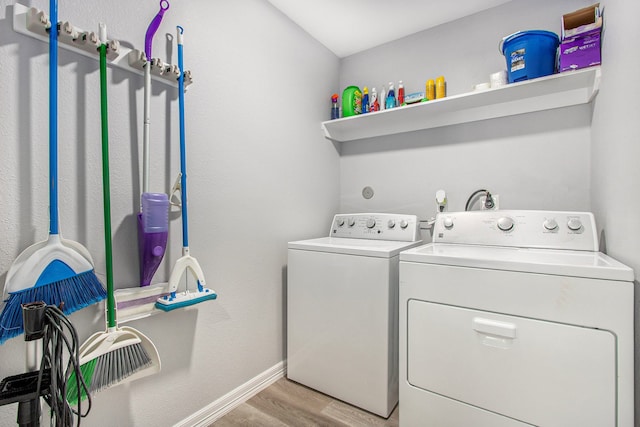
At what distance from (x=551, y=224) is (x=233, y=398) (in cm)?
181

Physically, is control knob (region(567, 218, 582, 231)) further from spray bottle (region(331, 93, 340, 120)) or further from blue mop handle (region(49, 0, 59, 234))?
blue mop handle (region(49, 0, 59, 234))

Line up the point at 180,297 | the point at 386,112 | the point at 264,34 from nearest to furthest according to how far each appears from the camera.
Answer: the point at 180,297, the point at 264,34, the point at 386,112

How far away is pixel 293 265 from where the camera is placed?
71.1 inches

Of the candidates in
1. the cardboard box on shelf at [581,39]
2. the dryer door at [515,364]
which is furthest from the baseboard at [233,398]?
the cardboard box on shelf at [581,39]

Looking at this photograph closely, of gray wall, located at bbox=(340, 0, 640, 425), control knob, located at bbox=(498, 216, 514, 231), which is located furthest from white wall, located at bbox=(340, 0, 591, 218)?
control knob, located at bbox=(498, 216, 514, 231)

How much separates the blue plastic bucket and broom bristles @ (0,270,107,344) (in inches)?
82.7

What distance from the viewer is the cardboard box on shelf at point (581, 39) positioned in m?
1.39

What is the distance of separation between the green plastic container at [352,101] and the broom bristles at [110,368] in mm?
1879

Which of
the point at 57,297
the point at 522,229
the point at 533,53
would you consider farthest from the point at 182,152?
the point at 533,53

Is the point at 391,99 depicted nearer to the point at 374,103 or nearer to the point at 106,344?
the point at 374,103

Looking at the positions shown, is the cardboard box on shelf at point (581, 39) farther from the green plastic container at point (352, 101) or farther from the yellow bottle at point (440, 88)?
the green plastic container at point (352, 101)

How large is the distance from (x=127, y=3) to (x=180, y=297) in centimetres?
118

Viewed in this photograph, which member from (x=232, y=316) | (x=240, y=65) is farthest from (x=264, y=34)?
(x=232, y=316)

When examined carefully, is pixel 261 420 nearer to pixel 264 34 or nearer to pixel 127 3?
pixel 127 3
